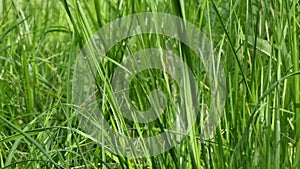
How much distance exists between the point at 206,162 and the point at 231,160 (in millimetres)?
77

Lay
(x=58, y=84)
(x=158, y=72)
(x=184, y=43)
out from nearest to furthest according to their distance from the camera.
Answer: (x=184, y=43) < (x=158, y=72) < (x=58, y=84)

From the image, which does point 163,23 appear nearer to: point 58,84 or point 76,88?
point 76,88

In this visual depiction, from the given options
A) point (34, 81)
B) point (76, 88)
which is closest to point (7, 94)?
point (34, 81)

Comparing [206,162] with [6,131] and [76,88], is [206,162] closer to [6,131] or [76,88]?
[76,88]

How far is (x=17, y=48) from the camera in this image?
1.82m

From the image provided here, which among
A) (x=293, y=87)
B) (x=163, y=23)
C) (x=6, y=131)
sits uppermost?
(x=163, y=23)

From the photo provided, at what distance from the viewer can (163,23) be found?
1214 mm

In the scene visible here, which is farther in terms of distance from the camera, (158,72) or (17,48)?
(17,48)

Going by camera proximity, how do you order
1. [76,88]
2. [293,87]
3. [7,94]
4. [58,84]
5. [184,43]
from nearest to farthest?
[184,43] → [293,87] → [76,88] → [7,94] → [58,84]

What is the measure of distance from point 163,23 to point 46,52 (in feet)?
2.74

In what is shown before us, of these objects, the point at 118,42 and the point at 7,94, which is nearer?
the point at 118,42

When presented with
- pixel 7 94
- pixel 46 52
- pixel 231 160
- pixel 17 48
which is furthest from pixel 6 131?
pixel 231 160

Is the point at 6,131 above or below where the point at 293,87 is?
below

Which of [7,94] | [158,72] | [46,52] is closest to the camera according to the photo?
[158,72]
